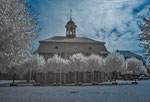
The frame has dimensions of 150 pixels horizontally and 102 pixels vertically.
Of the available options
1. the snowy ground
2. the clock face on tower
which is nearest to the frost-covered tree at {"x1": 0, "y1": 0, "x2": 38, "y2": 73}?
the snowy ground

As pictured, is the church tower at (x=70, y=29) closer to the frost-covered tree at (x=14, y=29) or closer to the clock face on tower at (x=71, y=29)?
the clock face on tower at (x=71, y=29)

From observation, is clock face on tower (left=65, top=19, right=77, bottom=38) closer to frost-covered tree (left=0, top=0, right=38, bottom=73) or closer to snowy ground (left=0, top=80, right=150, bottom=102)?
snowy ground (left=0, top=80, right=150, bottom=102)

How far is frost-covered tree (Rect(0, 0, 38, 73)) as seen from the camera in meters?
9.04

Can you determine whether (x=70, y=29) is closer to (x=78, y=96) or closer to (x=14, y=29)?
(x=78, y=96)

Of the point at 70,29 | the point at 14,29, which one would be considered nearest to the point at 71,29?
the point at 70,29

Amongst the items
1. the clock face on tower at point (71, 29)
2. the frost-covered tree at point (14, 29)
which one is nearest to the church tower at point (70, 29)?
the clock face on tower at point (71, 29)

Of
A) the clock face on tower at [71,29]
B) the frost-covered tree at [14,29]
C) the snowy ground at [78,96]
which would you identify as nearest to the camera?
the frost-covered tree at [14,29]

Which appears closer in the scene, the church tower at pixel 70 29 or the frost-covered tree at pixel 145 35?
the frost-covered tree at pixel 145 35

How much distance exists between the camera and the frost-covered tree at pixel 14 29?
9039 mm

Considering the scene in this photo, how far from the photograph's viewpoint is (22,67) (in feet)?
124

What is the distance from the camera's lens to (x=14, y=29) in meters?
9.26

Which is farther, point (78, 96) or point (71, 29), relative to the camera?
point (71, 29)

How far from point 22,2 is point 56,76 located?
34182 mm

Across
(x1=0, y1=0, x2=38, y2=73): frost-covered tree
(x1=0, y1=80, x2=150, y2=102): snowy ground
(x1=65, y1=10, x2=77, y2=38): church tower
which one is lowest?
(x1=0, y1=80, x2=150, y2=102): snowy ground
